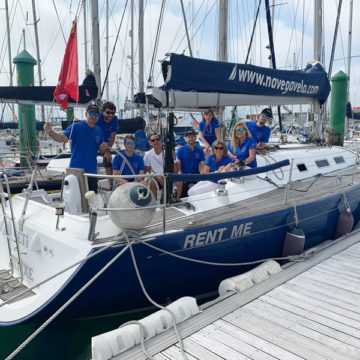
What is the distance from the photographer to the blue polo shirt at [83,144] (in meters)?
4.64

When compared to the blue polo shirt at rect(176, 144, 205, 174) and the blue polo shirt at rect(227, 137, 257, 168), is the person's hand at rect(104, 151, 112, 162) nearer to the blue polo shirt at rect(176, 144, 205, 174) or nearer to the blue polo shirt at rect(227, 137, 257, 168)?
the blue polo shirt at rect(176, 144, 205, 174)

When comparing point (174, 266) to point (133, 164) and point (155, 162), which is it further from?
point (155, 162)

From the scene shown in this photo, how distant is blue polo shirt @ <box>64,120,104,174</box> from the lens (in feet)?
15.2

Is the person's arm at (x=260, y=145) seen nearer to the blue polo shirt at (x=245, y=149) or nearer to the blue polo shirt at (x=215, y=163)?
the blue polo shirt at (x=245, y=149)

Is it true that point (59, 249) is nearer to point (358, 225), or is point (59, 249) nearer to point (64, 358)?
point (64, 358)

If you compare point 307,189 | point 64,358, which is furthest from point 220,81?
point 64,358

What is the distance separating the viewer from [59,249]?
363 cm

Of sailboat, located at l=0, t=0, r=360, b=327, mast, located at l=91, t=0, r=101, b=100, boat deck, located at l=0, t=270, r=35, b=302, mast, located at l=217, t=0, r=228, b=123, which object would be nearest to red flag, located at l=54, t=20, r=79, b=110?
sailboat, located at l=0, t=0, r=360, b=327

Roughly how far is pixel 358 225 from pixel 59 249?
6300 mm

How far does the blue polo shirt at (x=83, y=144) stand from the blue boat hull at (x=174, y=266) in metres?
1.62

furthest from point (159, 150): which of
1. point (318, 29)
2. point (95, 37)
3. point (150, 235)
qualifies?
point (318, 29)

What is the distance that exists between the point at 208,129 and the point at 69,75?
2525 millimetres

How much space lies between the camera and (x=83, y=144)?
466 cm

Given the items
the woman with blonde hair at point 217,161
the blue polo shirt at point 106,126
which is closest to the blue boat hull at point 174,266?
the woman with blonde hair at point 217,161
